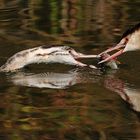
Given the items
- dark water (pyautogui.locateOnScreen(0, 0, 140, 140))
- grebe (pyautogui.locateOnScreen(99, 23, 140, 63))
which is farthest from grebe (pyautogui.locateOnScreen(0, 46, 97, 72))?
grebe (pyautogui.locateOnScreen(99, 23, 140, 63))

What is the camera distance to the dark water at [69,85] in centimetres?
598

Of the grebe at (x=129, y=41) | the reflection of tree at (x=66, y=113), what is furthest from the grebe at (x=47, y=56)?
the reflection of tree at (x=66, y=113)

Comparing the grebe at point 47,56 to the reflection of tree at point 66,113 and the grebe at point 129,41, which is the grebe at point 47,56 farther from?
the reflection of tree at point 66,113

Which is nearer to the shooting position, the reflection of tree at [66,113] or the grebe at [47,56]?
the reflection of tree at [66,113]

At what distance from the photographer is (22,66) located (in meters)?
8.34

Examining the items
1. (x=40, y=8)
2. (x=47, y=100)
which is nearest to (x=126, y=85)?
(x=47, y=100)

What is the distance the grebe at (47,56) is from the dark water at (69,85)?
103 mm

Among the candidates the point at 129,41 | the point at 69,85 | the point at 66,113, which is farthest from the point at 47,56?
the point at 66,113

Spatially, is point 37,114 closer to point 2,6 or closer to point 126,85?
point 126,85

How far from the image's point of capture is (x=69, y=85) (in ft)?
25.0

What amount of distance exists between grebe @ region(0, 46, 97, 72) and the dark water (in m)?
0.10

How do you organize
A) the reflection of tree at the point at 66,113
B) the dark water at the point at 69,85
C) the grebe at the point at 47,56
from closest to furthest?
the reflection of tree at the point at 66,113 < the dark water at the point at 69,85 < the grebe at the point at 47,56

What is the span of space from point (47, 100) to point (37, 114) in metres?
0.52

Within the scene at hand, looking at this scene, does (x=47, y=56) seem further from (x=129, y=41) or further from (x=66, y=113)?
(x=66, y=113)
